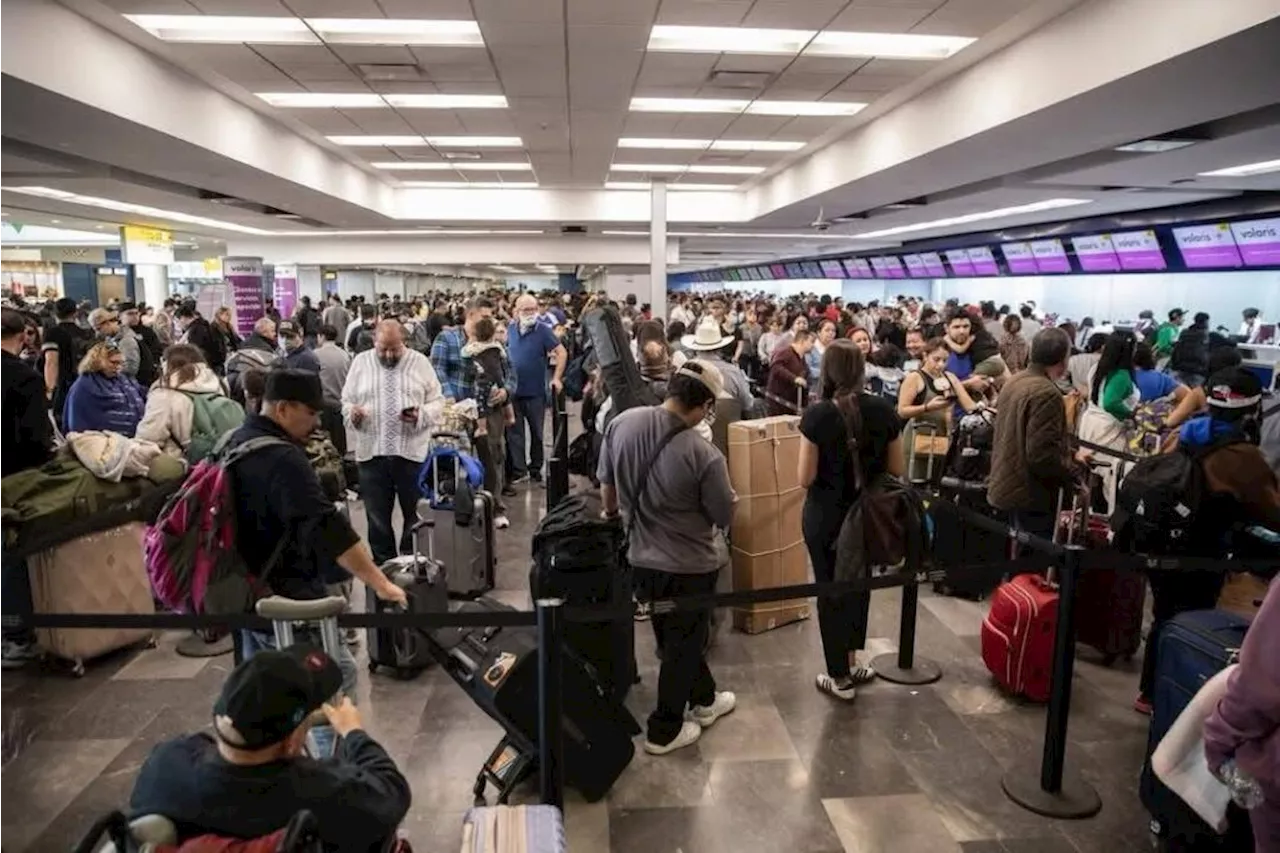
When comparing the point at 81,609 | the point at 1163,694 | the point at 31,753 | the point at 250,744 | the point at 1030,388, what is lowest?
the point at 31,753

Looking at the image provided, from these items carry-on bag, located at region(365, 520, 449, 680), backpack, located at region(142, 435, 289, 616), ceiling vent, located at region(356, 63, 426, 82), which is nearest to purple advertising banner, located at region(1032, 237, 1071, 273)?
ceiling vent, located at region(356, 63, 426, 82)

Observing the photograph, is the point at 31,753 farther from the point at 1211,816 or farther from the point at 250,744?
the point at 1211,816

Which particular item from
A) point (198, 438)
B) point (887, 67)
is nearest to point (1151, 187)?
point (887, 67)

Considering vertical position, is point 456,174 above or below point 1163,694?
above

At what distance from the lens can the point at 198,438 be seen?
4.73m

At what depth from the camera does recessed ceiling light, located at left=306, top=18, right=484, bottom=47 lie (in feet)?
17.6

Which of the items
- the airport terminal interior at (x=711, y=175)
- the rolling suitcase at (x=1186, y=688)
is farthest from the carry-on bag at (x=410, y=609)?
the rolling suitcase at (x=1186, y=688)

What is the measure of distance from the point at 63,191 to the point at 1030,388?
13.4 m

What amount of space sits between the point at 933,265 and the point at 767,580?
17.0 metres

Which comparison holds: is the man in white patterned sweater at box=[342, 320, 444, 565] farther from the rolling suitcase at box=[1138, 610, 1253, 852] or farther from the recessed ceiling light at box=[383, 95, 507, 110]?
the rolling suitcase at box=[1138, 610, 1253, 852]

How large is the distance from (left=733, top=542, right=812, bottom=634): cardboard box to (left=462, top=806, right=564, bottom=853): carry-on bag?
261 centimetres

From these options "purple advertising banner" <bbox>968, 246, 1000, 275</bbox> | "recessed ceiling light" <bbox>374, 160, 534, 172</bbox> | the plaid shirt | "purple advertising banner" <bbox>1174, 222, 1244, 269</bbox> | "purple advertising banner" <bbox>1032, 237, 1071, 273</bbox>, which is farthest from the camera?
"purple advertising banner" <bbox>968, 246, 1000, 275</bbox>

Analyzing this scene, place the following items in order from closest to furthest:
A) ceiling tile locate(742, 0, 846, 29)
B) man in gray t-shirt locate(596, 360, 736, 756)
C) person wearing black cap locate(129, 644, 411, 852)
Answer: person wearing black cap locate(129, 644, 411, 852)
man in gray t-shirt locate(596, 360, 736, 756)
ceiling tile locate(742, 0, 846, 29)

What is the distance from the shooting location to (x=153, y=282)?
62.1 ft
